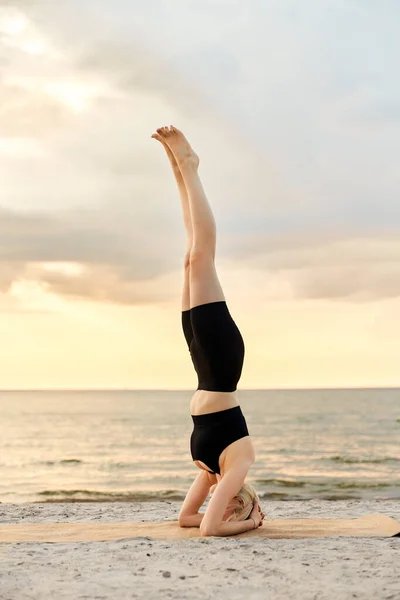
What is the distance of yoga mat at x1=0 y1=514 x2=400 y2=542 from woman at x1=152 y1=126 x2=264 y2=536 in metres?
0.26

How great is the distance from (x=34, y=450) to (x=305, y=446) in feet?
39.4

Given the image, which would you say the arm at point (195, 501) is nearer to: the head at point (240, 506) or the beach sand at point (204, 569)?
the head at point (240, 506)

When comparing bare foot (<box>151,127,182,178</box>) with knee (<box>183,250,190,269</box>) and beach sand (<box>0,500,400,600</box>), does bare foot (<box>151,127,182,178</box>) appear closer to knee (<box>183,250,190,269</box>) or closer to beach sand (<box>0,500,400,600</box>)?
knee (<box>183,250,190,269</box>)

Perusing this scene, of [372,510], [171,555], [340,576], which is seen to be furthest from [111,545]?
[372,510]

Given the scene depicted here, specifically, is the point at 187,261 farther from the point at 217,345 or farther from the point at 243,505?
the point at 243,505

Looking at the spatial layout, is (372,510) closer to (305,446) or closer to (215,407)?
(215,407)

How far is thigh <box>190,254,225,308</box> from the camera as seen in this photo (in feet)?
18.5

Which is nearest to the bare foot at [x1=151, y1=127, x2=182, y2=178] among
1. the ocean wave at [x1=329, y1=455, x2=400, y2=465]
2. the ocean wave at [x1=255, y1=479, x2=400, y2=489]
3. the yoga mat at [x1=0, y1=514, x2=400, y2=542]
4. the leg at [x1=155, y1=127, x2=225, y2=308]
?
the leg at [x1=155, y1=127, x2=225, y2=308]

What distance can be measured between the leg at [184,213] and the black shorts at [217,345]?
0.34m

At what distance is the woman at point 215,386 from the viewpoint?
5547 millimetres

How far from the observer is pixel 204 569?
174 inches

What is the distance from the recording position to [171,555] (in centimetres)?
482

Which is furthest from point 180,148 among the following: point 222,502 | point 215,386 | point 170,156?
point 222,502

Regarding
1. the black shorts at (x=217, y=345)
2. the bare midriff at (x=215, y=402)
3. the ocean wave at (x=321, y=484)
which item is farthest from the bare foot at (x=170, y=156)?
the ocean wave at (x=321, y=484)
